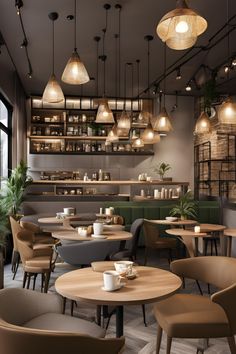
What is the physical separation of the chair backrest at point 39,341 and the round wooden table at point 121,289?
1.36 feet

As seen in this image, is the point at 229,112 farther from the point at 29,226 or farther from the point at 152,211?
the point at 29,226

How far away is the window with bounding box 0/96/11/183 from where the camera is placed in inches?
310

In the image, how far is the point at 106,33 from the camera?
6.05m

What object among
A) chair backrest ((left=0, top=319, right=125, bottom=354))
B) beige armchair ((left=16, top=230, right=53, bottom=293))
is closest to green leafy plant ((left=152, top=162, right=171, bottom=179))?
beige armchair ((left=16, top=230, right=53, bottom=293))

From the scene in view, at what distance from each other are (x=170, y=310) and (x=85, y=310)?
175 centimetres

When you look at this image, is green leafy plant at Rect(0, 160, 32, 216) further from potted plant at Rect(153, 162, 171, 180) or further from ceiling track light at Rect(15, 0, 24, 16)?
potted plant at Rect(153, 162, 171, 180)

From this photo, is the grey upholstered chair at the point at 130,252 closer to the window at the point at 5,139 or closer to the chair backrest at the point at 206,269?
the chair backrest at the point at 206,269

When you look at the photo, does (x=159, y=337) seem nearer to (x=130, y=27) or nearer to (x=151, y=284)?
(x=151, y=284)

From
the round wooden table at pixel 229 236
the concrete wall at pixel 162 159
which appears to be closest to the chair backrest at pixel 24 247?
the round wooden table at pixel 229 236

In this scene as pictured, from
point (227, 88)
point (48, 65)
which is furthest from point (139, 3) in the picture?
point (227, 88)

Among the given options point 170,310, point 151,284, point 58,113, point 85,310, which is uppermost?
point 58,113

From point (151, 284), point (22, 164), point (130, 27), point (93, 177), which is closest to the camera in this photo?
point (151, 284)

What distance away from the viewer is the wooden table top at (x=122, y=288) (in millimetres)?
1885

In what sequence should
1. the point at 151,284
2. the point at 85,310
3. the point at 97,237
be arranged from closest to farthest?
the point at 151,284 → the point at 97,237 → the point at 85,310
